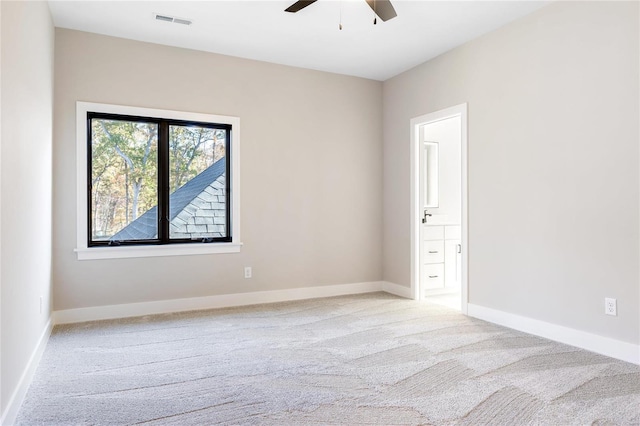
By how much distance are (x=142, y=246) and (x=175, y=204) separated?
54cm

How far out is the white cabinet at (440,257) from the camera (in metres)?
5.25

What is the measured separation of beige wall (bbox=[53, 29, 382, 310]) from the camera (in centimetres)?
394

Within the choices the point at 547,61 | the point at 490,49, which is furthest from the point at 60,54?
the point at 547,61

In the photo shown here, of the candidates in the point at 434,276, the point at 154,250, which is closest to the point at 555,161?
the point at 434,276

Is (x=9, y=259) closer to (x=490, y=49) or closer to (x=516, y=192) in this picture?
(x=516, y=192)

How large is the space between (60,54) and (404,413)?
4.09 m

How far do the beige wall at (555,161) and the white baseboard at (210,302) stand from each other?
1554 mm

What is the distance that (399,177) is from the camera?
17.1 ft

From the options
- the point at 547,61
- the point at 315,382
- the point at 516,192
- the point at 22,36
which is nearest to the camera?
the point at 22,36

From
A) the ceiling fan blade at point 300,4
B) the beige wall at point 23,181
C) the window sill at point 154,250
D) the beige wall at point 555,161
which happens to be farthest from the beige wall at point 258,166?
the ceiling fan blade at point 300,4

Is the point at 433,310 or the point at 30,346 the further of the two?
the point at 433,310

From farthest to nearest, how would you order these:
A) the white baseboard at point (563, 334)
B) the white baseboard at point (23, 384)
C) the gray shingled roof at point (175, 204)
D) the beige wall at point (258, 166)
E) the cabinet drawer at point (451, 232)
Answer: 1. the cabinet drawer at point (451, 232)
2. the gray shingled roof at point (175, 204)
3. the beige wall at point (258, 166)
4. the white baseboard at point (563, 334)
5. the white baseboard at point (23, 384)

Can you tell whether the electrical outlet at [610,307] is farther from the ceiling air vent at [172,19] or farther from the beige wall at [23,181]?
the ceiling air vent at [172,19]

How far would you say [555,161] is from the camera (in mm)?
3426
